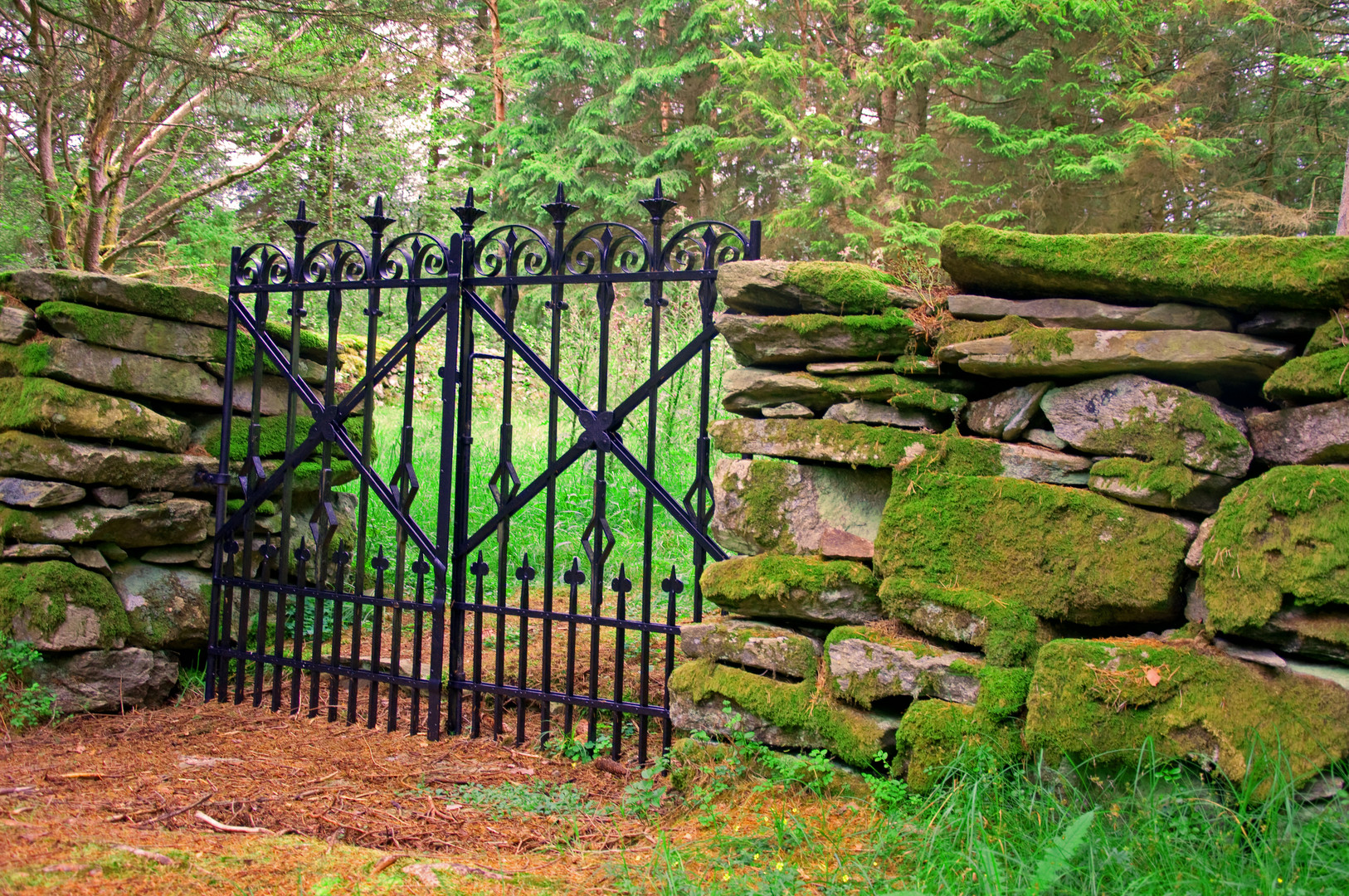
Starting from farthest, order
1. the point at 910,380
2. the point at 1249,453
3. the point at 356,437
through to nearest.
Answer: the point at 356,437, the point at 910,380, the point at 1249,453

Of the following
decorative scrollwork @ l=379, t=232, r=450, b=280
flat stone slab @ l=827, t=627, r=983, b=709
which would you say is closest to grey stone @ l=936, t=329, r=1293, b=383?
flat stone slab @ l=827, t=627, r=983, b=709

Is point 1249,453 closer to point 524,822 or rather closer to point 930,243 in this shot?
point 524,822

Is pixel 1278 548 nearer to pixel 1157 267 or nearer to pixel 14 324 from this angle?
pixel 1157 267

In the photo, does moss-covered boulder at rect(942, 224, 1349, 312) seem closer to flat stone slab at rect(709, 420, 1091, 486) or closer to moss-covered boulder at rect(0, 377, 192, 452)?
flat stone slab at rect(709, 420, 1091, 486)

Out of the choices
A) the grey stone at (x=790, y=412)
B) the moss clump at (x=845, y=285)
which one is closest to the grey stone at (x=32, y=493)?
the grey stone at (x=790, y=412)

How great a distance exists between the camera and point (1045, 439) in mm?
2688

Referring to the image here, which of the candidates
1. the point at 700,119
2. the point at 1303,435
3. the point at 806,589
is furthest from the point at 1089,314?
the point at 700,119

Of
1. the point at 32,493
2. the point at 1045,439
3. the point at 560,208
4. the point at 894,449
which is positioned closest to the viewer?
the point at 1045,439

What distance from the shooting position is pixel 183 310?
14.4 feet

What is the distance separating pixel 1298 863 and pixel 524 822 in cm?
218

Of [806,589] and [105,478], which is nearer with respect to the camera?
[806,589]

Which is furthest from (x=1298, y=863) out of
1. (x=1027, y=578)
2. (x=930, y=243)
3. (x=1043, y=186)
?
(x=1043, y=186)

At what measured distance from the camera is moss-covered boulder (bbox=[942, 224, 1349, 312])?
2320 mm

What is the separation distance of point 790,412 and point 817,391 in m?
0.13
